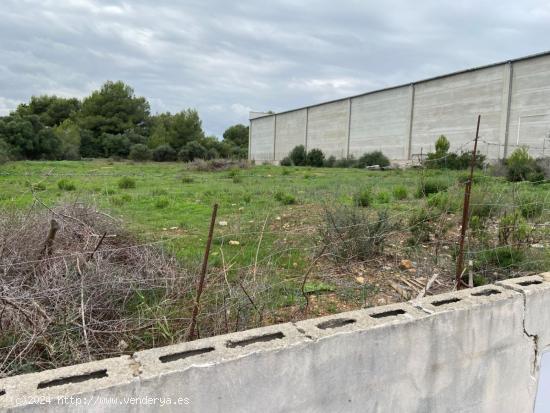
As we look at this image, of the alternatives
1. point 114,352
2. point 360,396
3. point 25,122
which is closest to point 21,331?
point 114,352

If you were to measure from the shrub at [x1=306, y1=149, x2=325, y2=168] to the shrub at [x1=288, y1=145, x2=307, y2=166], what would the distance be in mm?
921

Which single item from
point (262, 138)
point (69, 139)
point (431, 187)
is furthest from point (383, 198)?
point (262, 138)

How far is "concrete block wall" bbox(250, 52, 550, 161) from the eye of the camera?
94.8 feet

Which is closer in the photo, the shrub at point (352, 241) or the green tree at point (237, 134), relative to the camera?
the shrub at point (352, 241)

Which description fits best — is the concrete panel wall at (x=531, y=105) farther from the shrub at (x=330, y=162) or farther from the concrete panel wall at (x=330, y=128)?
the concrete panel wall at (x=330, y=128)

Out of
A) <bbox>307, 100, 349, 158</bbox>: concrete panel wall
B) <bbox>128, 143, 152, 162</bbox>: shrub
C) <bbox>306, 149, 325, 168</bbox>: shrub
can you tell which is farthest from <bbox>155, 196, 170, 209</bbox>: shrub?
<bbox>128, 143, 152, 162</bbox>: shrub

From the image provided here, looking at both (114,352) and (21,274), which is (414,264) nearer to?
(114,352)

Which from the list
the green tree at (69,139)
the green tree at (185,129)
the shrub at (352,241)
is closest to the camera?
the shrub at (352,241)

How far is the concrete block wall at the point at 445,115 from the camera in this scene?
94.8 ft

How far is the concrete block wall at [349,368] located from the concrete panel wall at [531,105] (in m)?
29.2

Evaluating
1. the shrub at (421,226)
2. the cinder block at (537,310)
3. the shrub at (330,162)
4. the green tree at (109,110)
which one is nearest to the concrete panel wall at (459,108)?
the shrub at (330,162)

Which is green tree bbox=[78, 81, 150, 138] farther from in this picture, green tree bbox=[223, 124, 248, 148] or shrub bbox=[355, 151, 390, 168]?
shrub bbox=[355, 151, 390, 168]

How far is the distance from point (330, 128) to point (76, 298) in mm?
48013

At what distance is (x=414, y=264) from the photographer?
4.84 meters
